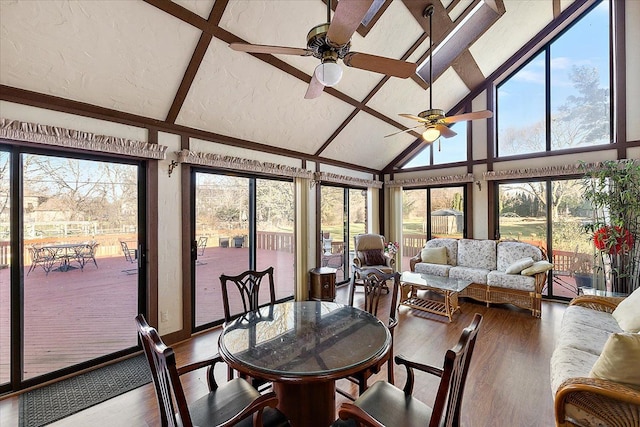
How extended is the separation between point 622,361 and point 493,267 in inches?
141

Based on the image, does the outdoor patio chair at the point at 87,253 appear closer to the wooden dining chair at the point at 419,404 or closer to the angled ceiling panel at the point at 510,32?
the wooden dining chair at the point at 419,404

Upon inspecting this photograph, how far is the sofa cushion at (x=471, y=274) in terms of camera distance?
173 inches

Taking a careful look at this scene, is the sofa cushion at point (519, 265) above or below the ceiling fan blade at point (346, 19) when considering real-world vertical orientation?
below

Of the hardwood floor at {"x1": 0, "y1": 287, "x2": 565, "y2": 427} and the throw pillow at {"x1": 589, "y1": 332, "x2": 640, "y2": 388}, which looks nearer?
the throw pillow at {"x1": 589, "y1": 332, "x2": 640, "y2": 388}

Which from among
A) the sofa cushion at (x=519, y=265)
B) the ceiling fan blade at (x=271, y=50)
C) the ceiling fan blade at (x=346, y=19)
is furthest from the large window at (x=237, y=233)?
the sofa cushion at (x=519, y=265)

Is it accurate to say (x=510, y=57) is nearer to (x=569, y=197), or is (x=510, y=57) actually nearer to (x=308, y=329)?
(x=569, y=197)

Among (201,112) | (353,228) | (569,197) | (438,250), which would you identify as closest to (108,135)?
(201,112)

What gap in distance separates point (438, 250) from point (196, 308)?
13.3 ft

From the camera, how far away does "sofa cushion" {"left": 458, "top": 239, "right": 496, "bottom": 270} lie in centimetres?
482

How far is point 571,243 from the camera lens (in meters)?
4.58

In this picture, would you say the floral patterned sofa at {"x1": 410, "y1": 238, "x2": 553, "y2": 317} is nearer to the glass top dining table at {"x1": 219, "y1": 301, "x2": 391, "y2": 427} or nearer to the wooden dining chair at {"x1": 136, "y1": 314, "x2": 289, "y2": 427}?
the glass top dining table at {"x1": 219, "y1": 301, "x2": 391, "y2": 427}

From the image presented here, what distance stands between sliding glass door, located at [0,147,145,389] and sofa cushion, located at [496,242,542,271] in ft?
16.8

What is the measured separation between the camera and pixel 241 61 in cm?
287

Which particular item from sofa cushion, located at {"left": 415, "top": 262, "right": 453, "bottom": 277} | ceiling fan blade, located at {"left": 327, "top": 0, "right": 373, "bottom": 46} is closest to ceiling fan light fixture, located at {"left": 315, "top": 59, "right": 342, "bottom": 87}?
ceiling fan blade, located at {"left": 327, "top": 0, "right": 373, "bottom": 46}
